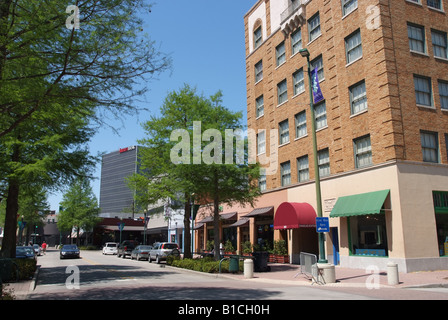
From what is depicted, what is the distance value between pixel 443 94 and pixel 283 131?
11.1 m

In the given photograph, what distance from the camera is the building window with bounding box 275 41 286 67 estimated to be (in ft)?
97.6

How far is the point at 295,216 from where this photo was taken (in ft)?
77.7

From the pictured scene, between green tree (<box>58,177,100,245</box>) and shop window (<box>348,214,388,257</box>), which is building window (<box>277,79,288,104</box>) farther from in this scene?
green tree (<box>58,177,100,245</box>)

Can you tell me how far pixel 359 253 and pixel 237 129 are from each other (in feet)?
32.8

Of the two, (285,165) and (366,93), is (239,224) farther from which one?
(366,93)

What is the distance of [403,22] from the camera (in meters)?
21.3

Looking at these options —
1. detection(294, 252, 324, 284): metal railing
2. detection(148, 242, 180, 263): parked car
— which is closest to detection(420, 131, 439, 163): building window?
detection(294, 252, 324, 284): metal railing

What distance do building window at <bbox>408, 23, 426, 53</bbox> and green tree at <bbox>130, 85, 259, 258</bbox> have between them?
10.7 m

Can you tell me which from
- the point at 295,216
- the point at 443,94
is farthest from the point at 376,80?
the point at 295,216

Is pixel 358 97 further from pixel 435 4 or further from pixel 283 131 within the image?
pixel 283 131

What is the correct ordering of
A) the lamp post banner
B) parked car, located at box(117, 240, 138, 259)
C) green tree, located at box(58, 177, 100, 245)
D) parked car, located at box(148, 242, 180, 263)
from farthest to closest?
1. green tree, located at box(58, 177, 100, 245)
2. parked car, located at box(117, 240, 138, 259)
3. parked car, located at box(148, 242, 180, 263)
4. the lamp post banner

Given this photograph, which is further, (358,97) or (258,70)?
(258,70)
